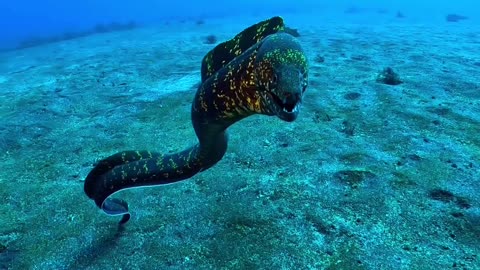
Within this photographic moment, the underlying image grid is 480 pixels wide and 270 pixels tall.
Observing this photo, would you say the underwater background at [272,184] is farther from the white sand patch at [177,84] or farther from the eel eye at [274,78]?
the eel eye at [274,78]

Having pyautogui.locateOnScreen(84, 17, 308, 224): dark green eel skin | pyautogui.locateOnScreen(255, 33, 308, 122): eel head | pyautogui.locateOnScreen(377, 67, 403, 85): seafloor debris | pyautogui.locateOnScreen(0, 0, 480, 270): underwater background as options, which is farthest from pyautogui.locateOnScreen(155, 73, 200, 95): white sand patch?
pyautogui.locateOnScreen(255, 33, 308, 122): eel head

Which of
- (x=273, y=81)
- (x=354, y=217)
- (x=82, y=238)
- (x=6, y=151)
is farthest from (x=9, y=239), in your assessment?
(x=354, y=217)

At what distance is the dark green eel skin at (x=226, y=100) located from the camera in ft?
7.91

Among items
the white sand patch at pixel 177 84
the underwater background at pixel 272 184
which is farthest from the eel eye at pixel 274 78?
the white sand patch at pixel 177 84

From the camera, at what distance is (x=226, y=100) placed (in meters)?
2.97

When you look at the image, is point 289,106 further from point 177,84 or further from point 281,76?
point 177,84

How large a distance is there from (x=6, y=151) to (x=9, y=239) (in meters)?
2.55

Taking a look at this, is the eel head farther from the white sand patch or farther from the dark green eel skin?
the white sand patch

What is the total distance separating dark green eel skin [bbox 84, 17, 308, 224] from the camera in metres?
2.41

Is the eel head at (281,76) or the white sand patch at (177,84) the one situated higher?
the eel head at (281,76)

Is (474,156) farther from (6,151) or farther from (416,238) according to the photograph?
(6,151)

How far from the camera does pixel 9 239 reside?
387 centimetres

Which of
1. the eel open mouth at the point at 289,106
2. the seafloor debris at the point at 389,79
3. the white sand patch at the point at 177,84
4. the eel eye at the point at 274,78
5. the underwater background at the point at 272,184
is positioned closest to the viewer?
the eel open mouth at the point at 289,106

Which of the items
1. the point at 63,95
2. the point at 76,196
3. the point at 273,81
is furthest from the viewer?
the point at 63,95
